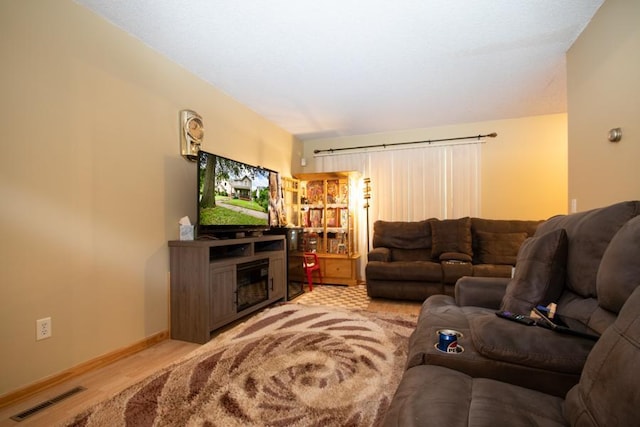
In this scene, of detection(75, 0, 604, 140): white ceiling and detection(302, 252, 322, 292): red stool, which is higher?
detection(75, 0, 604, 140): white ceiling

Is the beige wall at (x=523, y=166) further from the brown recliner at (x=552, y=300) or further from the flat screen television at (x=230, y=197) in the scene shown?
the flat screen television at (x=230, y=197)

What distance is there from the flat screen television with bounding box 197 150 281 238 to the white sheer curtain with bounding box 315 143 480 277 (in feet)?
5.91

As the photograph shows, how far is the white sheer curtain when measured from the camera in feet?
13.9

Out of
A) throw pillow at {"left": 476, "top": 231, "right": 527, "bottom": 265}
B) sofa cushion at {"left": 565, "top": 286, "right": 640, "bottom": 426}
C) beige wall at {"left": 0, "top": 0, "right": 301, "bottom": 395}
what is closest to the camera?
sofa cushion at {"left": 565, "top": 286, "right": 640, "bottom": 426}

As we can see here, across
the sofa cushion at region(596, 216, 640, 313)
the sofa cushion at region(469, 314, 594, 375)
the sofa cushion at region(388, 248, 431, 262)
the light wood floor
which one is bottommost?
the light wood floor

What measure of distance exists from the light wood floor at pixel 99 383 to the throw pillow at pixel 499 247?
3.31 m

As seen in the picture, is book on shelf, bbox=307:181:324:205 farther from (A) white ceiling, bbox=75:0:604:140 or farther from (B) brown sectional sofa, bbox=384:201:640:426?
(B) brown sectional sofa, bbox=384:201:640:426

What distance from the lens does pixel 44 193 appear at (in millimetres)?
1701

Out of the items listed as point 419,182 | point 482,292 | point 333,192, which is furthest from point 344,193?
point 482,292

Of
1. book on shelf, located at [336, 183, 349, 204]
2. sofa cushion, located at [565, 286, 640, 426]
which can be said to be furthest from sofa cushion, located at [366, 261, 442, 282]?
sofa cushion, located at [565, 286, 640, 426]

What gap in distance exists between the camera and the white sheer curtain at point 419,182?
4223 millimetres

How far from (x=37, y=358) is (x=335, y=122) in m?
3.77

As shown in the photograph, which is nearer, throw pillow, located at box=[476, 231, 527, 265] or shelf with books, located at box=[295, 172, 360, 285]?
throw pillow, located at box=[476, 231, 527, 265]

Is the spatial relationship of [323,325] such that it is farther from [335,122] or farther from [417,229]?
[335,122]
